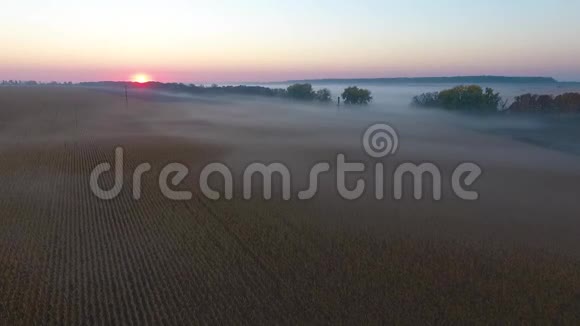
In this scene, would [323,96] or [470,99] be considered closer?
[470,99]

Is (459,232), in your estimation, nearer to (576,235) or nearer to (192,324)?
(576,235)

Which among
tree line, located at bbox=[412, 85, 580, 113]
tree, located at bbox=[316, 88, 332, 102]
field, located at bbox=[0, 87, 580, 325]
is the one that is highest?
tree, located at bbox=[316, 88, 332, 102]

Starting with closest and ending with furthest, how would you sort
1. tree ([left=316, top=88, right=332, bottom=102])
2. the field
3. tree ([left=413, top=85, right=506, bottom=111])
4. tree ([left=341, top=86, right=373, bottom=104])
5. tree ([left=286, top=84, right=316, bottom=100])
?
the field → tree ([left=413, top=85, right=506, bottom=111]) → tree ([left=341, top=86, right=373, bottom=104]) → tree ([left=316, top=88, right=332, bottom=102]) → tree ([left=286, top=84, right=316, bottom=100])

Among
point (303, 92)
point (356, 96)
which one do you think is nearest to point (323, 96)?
point (303, 92)

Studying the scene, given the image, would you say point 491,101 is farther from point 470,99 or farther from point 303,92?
point 303,92

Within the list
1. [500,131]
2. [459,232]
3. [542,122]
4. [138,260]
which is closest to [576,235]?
[459,232]

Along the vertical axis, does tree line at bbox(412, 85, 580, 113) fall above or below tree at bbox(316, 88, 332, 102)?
below

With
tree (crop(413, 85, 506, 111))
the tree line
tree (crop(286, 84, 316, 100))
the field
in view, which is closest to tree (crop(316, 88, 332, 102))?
tree (crop(286, 84, 316, 100))

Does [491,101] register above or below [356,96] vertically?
below

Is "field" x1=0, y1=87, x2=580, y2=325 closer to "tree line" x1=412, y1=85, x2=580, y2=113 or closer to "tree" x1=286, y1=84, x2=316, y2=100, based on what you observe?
"tree line" x1=412, y1=85, x2=580, y2=113
